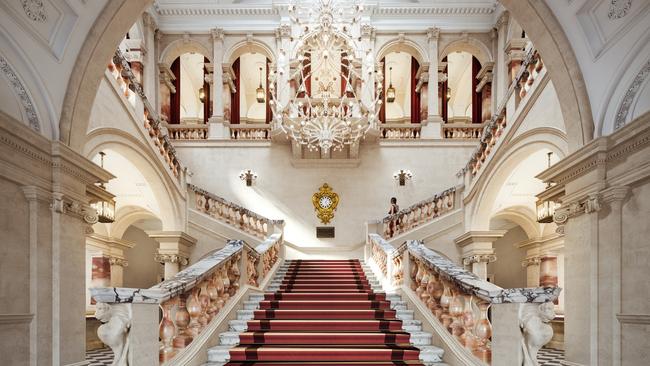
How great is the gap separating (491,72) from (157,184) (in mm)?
10387

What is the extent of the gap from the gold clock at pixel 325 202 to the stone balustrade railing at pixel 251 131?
2.30 metres

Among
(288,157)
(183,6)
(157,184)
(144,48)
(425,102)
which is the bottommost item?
(157,184)

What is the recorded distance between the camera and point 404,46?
1560 cm

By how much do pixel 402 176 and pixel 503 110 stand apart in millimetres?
4928

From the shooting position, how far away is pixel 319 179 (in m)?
14.9

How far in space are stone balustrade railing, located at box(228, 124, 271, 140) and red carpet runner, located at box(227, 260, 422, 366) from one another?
25.8 feet

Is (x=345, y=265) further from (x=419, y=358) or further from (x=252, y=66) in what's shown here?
(x=252, y=66)

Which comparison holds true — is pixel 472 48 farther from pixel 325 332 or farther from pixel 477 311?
pixel 477 311

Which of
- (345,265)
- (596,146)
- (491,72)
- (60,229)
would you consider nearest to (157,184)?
(345,265)

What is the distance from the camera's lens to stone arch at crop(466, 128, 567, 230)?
26.2ft

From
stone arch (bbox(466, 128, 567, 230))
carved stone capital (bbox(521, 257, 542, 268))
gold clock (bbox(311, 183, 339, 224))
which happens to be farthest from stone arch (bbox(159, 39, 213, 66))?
carved stone capital (bbox(521, 257, 542, 268))

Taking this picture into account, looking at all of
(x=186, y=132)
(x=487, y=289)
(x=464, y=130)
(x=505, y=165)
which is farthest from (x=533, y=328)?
(x=186, y=132)

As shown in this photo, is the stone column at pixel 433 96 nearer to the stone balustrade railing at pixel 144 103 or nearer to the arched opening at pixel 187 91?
the arched opening at pixel 187 91

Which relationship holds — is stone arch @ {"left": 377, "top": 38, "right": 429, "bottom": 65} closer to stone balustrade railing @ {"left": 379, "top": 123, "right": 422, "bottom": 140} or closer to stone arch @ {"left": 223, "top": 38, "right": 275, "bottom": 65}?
stone balustrade railing @ {"left": 379, "top": 123, "right": 422, "bottom": 140}
